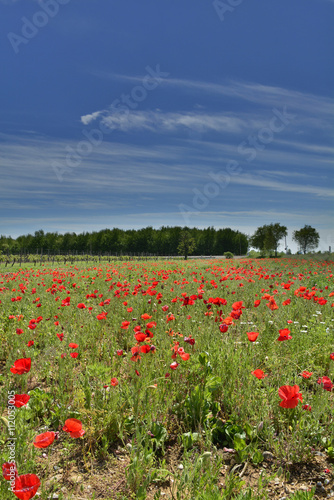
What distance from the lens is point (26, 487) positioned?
1531 millimetres

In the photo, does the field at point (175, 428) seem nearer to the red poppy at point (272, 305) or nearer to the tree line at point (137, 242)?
the red poppy at point (272, 305)

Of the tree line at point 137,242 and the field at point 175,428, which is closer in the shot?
the field at point 175,428

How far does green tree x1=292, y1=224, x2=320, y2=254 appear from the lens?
7756 cm

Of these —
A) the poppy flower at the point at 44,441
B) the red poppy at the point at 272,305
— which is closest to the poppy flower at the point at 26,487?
the poppy flower at the point at 44,441

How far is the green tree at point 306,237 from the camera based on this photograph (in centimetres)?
7756

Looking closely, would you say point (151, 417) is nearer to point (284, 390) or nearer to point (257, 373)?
point (257, 373)

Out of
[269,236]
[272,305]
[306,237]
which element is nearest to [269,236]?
[269,236]

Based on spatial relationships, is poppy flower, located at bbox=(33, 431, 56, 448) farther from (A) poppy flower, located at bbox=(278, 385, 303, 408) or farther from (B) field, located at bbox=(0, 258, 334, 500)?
(A) poppy flower, located at bbox=(278, 385, 303, 408)

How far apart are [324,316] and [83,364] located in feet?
15.8

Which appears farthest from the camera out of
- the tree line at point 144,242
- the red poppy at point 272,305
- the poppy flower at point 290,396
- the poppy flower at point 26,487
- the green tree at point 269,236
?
the tree line at point 144,242

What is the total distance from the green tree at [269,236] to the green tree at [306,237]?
277 inches

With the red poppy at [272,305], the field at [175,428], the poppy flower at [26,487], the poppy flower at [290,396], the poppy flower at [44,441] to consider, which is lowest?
the field at [175,428]

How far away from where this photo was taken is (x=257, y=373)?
8.27 feet

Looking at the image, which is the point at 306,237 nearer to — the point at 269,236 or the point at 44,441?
the point at 269,236
